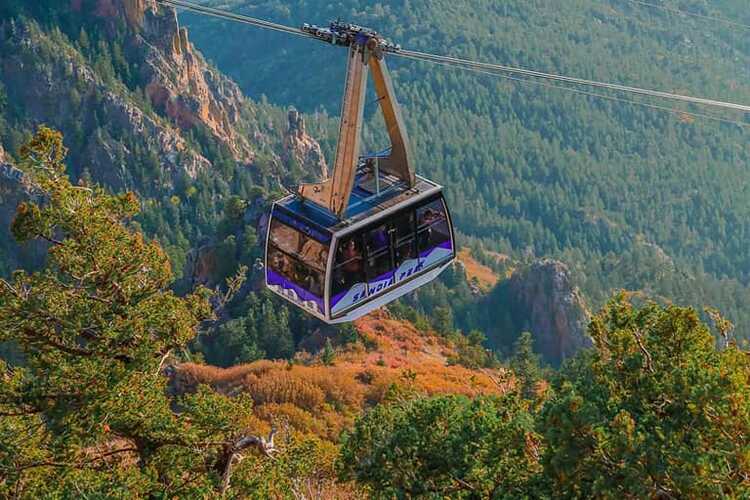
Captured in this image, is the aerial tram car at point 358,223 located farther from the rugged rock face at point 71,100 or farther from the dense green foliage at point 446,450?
the rugged rock face at point 71,100

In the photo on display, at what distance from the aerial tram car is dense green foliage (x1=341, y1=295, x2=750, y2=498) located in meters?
3.16

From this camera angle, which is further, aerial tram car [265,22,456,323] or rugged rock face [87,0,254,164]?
rugged rock face [87,0,254,164]

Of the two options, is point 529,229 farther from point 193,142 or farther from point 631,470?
point 631,470

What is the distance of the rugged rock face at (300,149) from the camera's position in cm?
13600

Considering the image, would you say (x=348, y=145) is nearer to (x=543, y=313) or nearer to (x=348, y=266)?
(x=348, y=266)

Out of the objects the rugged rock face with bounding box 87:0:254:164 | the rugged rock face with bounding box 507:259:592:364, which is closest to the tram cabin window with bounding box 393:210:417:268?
the rugged rock face with bounding box 507:259:592:364

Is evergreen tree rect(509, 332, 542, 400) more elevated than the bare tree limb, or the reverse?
the bare tree limb

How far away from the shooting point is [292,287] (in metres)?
27.5

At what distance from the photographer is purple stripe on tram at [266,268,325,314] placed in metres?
26.9

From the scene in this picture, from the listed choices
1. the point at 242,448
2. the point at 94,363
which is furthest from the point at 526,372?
the point at 94,363

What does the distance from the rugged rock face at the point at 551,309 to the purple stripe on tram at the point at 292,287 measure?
252ft

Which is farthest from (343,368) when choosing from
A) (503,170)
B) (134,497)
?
(503,170)

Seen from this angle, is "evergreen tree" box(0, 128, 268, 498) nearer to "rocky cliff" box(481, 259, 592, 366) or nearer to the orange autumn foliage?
the orange autumn foliage

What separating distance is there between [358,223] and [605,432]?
855 cm
